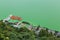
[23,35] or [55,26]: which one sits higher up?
[55,26]

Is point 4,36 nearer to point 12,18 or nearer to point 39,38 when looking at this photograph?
point 39,38

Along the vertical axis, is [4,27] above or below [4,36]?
above

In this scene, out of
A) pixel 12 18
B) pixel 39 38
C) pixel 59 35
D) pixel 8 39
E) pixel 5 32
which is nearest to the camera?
pixel 8 39

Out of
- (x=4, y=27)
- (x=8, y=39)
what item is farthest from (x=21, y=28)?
(x=8, y=39)

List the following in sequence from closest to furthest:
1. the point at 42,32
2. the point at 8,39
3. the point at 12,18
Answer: the point at 8,39 → the point at 42,32 → the point at 12,18

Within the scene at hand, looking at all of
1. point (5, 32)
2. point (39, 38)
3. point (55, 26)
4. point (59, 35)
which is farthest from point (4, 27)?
point (55, 26)

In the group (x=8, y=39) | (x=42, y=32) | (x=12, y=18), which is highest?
(x=12, y=18)

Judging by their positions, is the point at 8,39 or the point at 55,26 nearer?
the point at 8,39

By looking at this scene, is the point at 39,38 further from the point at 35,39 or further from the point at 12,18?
the point at 12,18

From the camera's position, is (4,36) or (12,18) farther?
(12,18)
